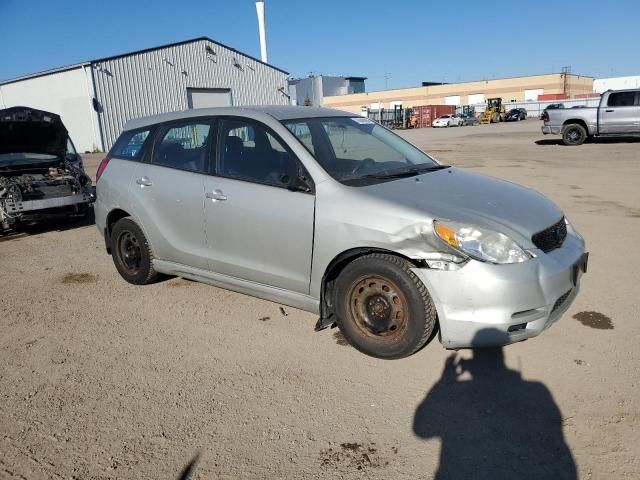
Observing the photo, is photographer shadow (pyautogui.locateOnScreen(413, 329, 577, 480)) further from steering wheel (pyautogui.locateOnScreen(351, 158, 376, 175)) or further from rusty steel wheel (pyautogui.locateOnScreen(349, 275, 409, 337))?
steering wheel (pyautogui.locateOnScreen(351, 158, 376, 175))

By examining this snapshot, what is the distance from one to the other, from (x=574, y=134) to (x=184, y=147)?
63.8ft

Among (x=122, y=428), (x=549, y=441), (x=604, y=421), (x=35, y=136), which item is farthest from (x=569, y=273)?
(x=35, y=136)

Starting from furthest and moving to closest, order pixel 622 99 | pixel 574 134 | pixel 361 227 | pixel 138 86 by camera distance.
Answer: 1. pixel 138 86
2. pixel 574 134
3. pixel 622 99
4. pixel 361 227

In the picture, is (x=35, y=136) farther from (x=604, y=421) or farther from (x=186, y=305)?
(x=604, y=421)

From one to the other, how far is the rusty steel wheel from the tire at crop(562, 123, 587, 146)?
19688 mm

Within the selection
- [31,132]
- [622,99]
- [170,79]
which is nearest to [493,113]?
[170,79]

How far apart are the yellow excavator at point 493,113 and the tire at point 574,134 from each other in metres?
35.3

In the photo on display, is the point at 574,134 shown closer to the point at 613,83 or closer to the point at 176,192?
the point at 176,192

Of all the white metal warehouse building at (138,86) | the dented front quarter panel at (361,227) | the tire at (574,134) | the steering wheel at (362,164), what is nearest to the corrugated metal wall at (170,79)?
the white metal warehouse building at (138,86)

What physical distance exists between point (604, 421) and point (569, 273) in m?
0.96

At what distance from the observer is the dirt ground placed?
259cm

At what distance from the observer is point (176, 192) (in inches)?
177

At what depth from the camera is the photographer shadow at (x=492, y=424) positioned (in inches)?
98.0

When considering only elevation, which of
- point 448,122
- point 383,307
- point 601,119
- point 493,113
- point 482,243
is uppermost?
point 493,113
